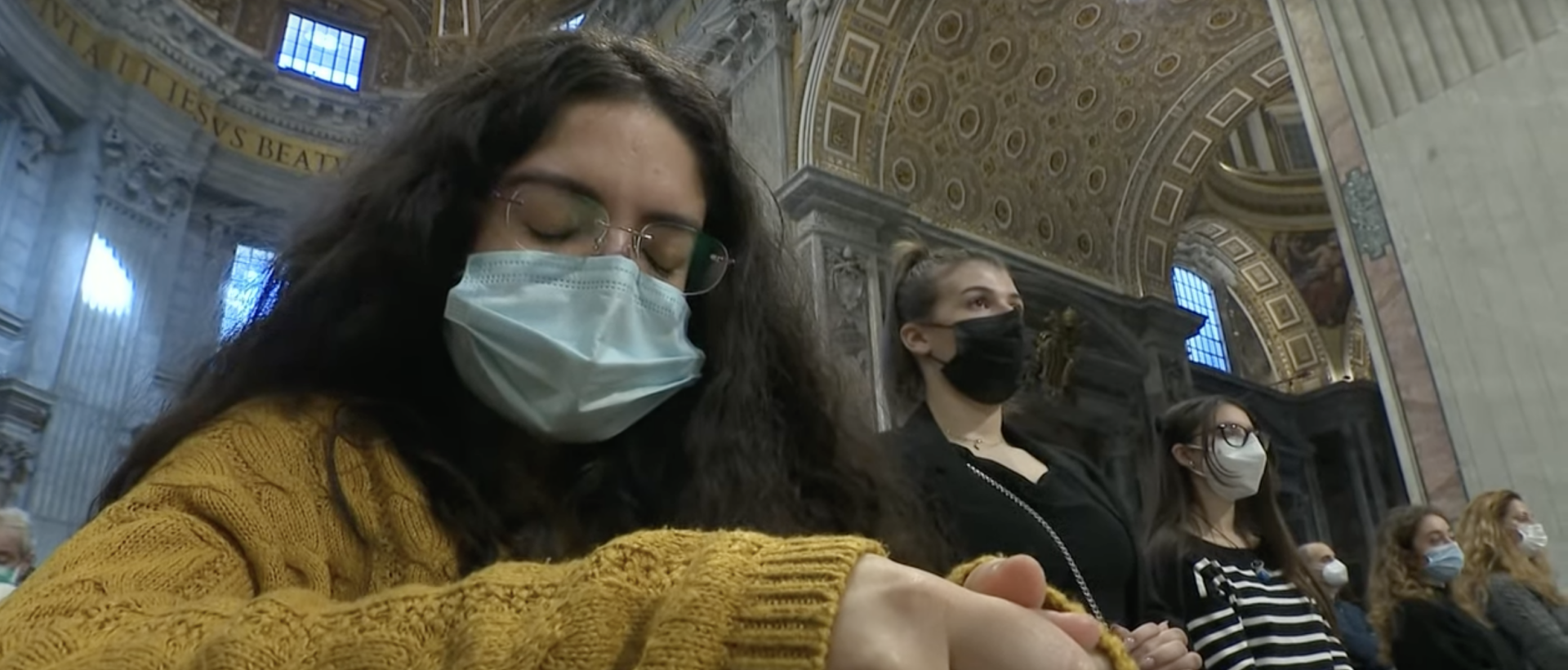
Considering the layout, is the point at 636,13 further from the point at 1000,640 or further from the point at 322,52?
the point at 1000,640

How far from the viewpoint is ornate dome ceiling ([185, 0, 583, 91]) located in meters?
13.2

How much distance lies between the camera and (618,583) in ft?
1.83

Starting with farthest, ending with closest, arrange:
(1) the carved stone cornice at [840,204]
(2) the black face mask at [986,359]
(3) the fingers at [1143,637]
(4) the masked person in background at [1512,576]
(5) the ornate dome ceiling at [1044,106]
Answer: (5) the ornate dome ceiling at [1044,106]
(1) the carved stone cornice at [840,204]
(4) the masked person in background at [1512,576]
(2) the black face mask at [986,359]
(3) the fingers at [1143,637]

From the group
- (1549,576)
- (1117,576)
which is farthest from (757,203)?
(1549,576)

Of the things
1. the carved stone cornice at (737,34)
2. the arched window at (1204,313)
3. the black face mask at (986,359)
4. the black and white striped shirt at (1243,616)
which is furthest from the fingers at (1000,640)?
the arched window at (1204,313)

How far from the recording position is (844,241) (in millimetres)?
7637

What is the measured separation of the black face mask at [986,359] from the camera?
206 centimetres

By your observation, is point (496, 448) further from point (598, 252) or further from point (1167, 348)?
point (1167, 348)

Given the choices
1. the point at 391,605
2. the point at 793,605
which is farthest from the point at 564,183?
the point at 793,605

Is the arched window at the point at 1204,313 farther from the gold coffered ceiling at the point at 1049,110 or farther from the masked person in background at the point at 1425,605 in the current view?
the masked person in background at the point at 1425,605

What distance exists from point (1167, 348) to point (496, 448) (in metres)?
10.5

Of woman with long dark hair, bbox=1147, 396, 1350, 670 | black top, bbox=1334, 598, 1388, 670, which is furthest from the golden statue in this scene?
woman with long dark hair, bbox=1147, 396, 1350, 670

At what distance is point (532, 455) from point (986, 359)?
1.18 meters

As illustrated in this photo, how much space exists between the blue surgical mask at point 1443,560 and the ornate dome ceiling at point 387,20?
11.8m
